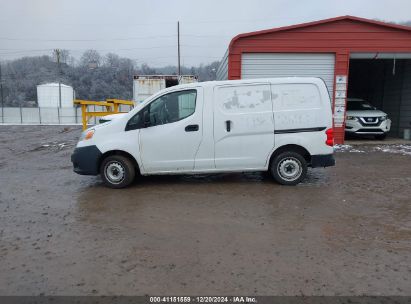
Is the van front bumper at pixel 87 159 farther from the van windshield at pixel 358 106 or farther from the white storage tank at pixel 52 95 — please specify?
the white storage tank at pixel 52 95

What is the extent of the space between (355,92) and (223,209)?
16487 mm

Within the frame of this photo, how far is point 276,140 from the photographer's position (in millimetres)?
6379

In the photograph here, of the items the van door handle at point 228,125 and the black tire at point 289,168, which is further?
the black tire at point 289,168

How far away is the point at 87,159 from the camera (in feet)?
21.2

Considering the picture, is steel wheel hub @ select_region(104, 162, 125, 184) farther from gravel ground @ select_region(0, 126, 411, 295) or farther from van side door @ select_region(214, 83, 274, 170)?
van side door @ select_region(214, 83, 274, 170)

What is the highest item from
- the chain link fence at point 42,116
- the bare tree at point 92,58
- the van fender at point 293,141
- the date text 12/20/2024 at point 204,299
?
the bare tree at point 92,58

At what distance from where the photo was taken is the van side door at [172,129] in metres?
6.28

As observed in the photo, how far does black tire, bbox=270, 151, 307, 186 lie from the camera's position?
6.51m

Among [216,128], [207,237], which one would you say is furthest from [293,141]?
[207,237]

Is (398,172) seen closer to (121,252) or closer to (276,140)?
(276,140)

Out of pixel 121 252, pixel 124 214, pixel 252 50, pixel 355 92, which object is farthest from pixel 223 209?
pixel 355 92

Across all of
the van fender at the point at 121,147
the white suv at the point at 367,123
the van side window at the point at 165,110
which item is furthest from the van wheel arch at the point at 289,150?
the white suv at the point at 367,123

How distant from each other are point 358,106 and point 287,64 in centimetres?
435

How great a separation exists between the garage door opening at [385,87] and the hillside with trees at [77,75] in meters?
53.5
